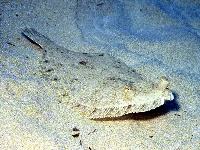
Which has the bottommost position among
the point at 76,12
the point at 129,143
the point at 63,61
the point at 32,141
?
the point at 129,143

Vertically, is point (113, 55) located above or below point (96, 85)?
below

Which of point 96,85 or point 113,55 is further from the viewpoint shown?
point 113,55

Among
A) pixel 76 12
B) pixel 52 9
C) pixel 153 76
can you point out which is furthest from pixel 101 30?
pixel 153 76

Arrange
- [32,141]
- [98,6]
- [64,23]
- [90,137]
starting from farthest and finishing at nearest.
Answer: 1. [98,6]
2. [64,23]
3. [90,137]
4. [32,141]

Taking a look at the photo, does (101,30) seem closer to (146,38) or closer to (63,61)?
(146,38)
